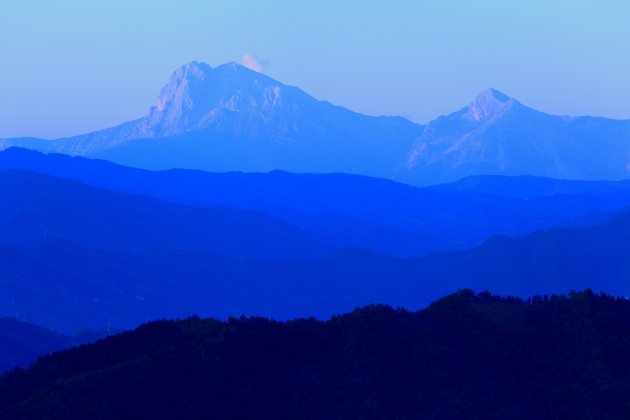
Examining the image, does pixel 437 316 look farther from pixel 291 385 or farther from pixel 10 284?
pixel 10 284

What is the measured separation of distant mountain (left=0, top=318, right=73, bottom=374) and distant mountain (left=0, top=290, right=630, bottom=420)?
1815 inches

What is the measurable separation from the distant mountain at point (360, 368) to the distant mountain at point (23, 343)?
151 feet

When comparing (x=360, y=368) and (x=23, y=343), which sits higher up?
(x=23, y=343)

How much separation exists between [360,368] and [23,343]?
62.8 metres

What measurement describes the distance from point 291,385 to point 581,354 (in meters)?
14.1

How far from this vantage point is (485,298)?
6950 cm

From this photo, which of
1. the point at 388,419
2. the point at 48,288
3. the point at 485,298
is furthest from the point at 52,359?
the point at 48,288

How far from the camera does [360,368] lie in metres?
61.4

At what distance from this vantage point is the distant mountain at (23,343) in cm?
10988

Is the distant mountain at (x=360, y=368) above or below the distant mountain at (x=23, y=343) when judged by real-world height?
below

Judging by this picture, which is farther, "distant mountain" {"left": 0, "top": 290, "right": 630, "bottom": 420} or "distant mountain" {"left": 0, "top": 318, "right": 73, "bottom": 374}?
"distant mountain" {"left": 0, "top": 318, "right": 73, "bottom": 374}

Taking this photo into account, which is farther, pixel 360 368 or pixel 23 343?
pixel 23 343

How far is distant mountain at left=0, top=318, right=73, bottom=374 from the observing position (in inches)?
4326

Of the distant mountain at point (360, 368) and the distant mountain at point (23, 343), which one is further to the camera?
the distant mountain at point (23, 343)
